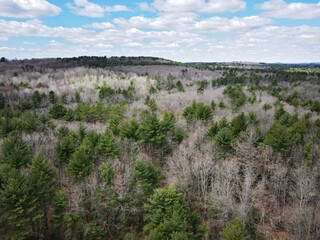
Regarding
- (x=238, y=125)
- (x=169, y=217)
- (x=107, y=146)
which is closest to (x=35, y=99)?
(x=107, y=146)

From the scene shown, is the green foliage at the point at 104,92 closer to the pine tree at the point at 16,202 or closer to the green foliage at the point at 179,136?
the green foliage at the point at 179,136

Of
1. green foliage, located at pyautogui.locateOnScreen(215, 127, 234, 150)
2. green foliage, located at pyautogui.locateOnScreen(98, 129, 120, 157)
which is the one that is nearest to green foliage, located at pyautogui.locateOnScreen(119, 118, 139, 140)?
green foliage, located at pyautogui.locateOnScreen(98, 129, 120, 157)

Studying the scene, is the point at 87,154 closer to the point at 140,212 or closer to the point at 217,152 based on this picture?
the point at 140,212

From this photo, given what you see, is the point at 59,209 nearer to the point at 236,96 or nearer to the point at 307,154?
the point at 307,154

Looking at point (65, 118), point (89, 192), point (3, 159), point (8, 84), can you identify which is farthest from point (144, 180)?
point (8, 84)

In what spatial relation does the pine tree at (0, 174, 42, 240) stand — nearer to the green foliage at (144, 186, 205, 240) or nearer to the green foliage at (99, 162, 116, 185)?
the green foliage at (99, 162, 116, 185)

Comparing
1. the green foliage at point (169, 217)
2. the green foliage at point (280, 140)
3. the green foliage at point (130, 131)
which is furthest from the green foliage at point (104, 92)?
the green foliage at point (280, 140)
